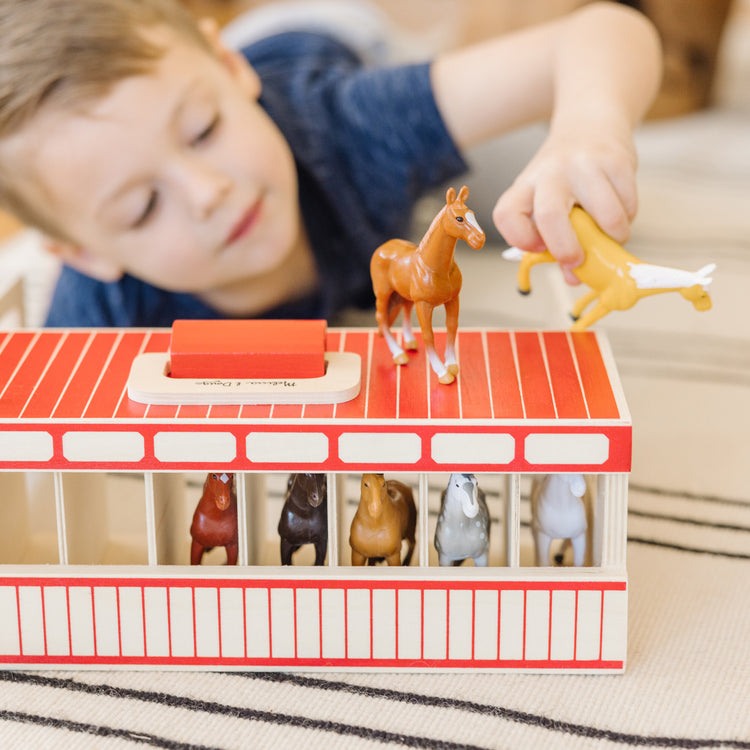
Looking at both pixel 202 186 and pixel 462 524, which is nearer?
pixel 462 524

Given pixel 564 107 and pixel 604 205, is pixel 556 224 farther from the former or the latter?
pixel 564 107

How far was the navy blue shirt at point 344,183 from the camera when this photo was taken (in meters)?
1.09

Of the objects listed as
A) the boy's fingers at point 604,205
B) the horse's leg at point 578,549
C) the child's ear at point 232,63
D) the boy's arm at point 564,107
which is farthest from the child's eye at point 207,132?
the horse's leg at point 578,549

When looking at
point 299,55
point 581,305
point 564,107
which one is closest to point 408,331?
point 581,305

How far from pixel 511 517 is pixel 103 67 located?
1.76 ft

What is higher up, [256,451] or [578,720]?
[256,451]

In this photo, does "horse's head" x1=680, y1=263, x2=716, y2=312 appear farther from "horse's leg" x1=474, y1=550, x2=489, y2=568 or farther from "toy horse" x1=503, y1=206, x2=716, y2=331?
"horse's leg" x1=474, y1=550, x2=489, y2=568

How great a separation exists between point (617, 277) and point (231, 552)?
276mm

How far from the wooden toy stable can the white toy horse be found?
1 cm

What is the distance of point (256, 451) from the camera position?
494 mm

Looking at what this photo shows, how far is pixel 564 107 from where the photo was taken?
75cm

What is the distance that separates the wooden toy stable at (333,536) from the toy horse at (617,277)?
0.11 ft

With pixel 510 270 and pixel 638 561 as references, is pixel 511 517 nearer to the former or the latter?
pixel 638 561

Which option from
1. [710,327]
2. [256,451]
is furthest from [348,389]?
[710,327]
